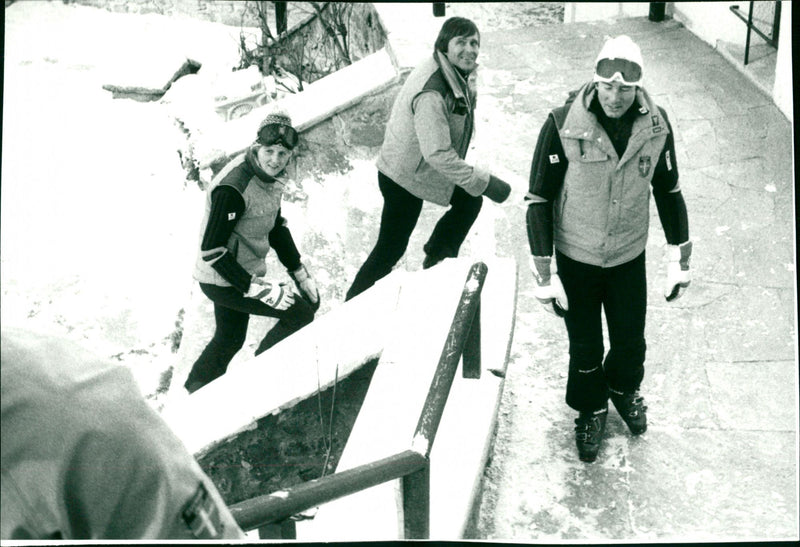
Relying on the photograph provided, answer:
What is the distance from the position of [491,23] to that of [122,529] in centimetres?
422

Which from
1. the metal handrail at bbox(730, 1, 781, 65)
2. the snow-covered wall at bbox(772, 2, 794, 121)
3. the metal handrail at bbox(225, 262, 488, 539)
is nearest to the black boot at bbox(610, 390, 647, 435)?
the metal handrail at bbox(225, 262, 488, 539)

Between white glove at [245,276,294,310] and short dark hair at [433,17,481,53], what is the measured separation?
2.80 feet

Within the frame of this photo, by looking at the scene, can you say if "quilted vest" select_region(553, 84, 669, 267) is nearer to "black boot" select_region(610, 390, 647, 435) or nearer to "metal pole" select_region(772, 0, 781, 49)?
"black boot" select_region(610, 390, 647, 435)

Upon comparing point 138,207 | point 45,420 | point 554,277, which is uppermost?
point 45,420

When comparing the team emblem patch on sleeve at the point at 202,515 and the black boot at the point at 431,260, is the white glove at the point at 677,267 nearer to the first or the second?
the black boot at the point at 431,260

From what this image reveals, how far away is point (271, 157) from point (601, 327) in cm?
103

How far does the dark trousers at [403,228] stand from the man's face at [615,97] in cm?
96

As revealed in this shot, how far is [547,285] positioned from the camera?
248cm

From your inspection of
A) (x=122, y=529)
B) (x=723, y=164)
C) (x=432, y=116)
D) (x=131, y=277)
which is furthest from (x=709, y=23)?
(x=122, y=529)

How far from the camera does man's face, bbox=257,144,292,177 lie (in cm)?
283

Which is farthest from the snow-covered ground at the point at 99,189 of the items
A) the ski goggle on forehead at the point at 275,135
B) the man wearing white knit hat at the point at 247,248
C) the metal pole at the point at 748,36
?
the metal pole at the point at 748,36

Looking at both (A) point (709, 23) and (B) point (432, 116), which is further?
(A) point (709, 23)

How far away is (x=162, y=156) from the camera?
3879 millimetres

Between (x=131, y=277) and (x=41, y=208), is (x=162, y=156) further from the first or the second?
(x=41, y=208)
